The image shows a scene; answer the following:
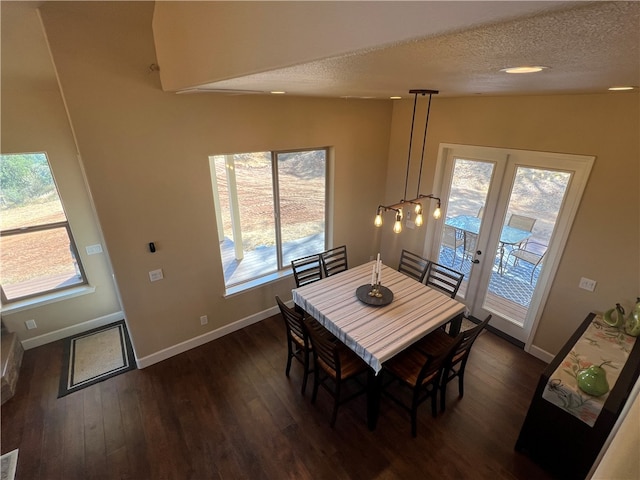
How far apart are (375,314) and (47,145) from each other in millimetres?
3750

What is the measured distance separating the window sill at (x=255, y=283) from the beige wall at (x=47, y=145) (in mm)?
1581

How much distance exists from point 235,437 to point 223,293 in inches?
61.2

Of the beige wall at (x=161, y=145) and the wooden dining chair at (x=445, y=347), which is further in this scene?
the wooden dining chair at (x=445, y=347)

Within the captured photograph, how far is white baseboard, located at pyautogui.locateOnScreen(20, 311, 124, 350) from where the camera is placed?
3744 mm

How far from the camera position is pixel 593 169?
284cm

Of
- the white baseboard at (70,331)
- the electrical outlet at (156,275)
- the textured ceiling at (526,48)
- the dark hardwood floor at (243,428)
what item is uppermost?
the textured ceiling at (526,48)

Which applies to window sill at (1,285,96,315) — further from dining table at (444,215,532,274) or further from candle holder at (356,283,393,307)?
dining table at (444,215,532,274)

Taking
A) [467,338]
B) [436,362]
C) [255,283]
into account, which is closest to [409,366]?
[436,362]

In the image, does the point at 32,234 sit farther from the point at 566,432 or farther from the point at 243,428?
the point at 566,432

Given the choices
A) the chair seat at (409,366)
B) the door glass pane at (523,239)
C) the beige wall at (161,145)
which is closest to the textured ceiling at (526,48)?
the beige wall at (161,145)

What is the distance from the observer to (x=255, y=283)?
4.07m

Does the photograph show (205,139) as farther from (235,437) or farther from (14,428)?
(14,428)

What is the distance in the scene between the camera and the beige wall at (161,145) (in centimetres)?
240

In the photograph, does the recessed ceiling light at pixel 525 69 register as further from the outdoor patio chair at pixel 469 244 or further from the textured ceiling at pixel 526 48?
the outdoor patio chair at pixel 469 244
